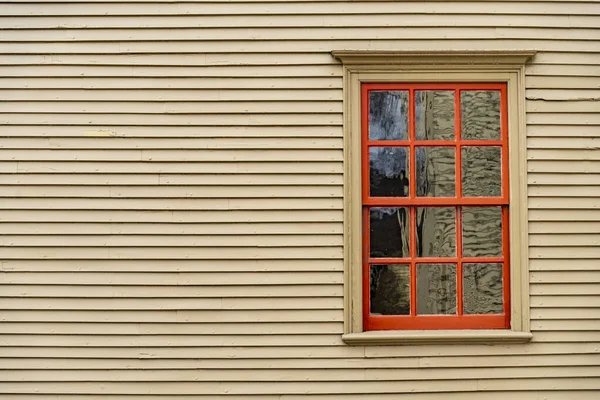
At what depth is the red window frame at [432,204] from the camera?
3.91m

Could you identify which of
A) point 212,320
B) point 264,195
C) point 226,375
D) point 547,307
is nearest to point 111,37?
point 264,195

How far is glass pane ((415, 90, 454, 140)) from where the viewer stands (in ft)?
13.0

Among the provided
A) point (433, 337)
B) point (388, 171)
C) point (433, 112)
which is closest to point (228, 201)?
point (388, 171)

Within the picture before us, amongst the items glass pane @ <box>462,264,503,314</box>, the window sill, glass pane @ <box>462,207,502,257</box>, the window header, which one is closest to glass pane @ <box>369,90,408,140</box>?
the window header

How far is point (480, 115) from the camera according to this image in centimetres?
396

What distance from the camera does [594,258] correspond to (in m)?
3.89

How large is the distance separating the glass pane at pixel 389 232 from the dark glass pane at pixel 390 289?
112 millimetres

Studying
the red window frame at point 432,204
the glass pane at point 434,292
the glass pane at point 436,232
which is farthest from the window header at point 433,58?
the glass pane at point 434,292

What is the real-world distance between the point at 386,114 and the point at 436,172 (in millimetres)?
575

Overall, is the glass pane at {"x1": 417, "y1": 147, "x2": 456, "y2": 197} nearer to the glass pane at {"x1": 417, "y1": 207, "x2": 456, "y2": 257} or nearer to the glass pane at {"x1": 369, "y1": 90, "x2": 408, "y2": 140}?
the glass pane at {"x1": 417, "y1": 207, "x2": 456, "y2": 257}

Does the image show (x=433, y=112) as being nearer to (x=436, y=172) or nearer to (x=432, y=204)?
(x=436, y=172)

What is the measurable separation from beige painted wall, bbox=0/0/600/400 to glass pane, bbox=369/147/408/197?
0.26m

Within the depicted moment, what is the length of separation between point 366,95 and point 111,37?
1.97 metres

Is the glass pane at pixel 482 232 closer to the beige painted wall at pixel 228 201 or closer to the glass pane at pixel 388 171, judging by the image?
the beige painted wall at pixel 228 201
